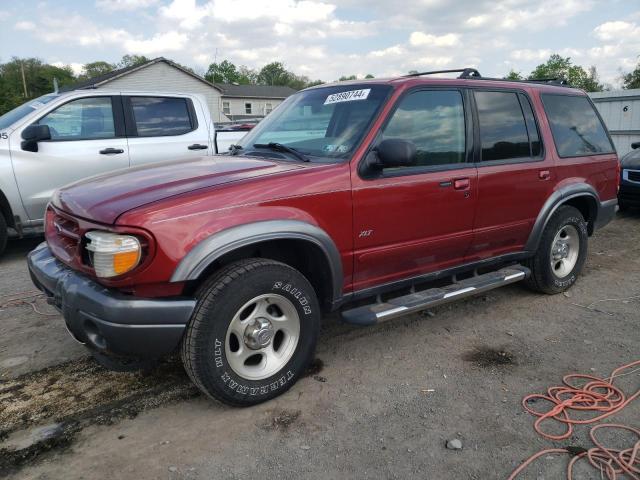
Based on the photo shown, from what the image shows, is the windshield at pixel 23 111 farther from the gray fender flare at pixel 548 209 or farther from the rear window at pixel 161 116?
the gray fender flare at pixel 548 209

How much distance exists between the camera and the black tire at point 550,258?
4660mm

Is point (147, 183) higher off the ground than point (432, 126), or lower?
lower

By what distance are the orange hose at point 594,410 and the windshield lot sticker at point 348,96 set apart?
88.9 inches

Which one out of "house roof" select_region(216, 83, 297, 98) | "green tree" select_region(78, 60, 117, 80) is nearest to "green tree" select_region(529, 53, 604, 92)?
"house roof" select_region(216, 83, 297, 98)

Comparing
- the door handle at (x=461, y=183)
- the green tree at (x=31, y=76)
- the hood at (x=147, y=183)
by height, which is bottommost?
the door handle at (x=461, y=183)

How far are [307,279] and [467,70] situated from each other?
2.33 metres

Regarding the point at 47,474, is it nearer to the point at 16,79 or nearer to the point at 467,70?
the point at 467,70

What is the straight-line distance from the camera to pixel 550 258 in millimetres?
4762

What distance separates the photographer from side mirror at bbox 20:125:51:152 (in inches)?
228

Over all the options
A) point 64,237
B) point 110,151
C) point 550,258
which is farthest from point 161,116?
point 550,258

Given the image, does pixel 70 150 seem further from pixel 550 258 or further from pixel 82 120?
pixel 550 258

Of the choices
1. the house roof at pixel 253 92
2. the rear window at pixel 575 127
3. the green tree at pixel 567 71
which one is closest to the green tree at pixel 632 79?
the green tree at pixel 567 71

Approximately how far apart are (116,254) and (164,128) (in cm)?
479

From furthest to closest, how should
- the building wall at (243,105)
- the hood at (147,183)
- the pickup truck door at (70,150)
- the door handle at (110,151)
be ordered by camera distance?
1. the building wall at (243,105)
2. the door handle at (110,151)
3. the pickup truck door at (70,150)
4. the hood at (147,183)
